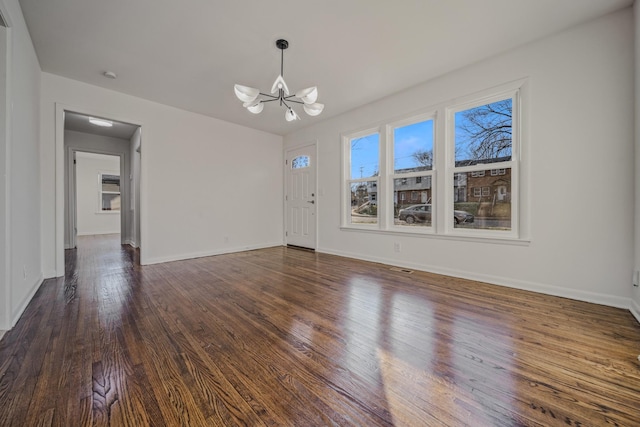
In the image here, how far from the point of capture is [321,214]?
5.06m

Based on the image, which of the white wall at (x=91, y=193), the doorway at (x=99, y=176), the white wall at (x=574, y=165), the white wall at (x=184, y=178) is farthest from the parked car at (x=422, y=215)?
the white wall at (x=91, y=193)

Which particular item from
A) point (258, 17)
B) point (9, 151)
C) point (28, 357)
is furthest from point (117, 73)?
point (28, 357)

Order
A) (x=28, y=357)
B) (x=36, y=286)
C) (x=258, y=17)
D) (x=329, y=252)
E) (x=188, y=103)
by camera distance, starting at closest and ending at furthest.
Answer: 1. (x=28, y=357)
2. (x=258, y=17)
3. (x=36, y=286)
4. (x=188, y=103)
5. (x=329, y=252)

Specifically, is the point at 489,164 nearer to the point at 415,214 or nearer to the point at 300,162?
the point at 415,214

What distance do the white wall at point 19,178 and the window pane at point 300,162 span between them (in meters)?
3.90

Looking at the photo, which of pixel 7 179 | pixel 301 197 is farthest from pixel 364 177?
pixel 7 179

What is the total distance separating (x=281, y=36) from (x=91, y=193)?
29.7 feet

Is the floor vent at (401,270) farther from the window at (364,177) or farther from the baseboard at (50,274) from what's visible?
the baseboard at (50,274)

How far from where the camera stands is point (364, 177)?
174 inches

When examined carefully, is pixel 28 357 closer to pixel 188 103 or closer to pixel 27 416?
pixel 27 416

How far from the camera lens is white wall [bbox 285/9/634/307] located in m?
2.26

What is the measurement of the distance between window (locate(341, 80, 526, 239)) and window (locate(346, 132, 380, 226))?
0.02 metres

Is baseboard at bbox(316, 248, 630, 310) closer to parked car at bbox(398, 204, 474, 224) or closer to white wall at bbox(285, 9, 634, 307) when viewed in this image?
white wall at bbox(285, 9, 634, 307)

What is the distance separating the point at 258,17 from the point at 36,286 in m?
3.67
